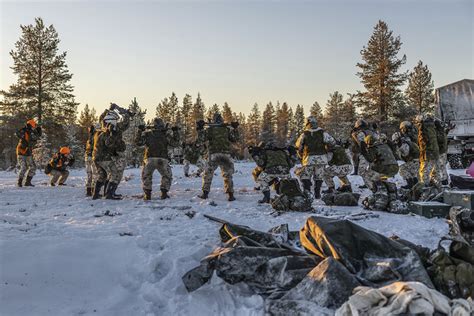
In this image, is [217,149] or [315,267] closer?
[315,267]

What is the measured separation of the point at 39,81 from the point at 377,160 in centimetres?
3161

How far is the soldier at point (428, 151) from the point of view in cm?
1041

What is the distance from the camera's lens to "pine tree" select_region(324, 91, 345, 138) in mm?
63834

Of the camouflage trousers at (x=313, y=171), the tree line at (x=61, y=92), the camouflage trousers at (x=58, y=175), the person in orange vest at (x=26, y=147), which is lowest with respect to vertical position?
the camouflage trousers at (x=58, y=175)

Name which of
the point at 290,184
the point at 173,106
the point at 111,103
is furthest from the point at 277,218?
the point at 173,106

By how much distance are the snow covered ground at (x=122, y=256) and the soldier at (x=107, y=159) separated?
167 centimetres

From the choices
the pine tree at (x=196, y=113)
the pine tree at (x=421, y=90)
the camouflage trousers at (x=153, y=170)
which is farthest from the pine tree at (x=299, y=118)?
the camouflage trousers at (x=153, y=170)

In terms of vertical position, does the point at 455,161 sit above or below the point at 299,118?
below

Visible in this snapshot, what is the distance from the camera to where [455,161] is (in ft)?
59.1

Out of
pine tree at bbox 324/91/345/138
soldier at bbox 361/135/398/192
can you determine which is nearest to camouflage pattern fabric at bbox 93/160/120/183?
soldier at bbox 361/135/398/192

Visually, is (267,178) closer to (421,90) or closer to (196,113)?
(421,90)

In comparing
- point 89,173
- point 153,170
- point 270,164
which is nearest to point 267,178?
point 270,164

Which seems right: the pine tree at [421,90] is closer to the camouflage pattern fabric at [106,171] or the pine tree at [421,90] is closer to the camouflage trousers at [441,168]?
the camouflage trousers at [441,168]

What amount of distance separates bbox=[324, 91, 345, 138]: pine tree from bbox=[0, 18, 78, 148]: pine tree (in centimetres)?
4222
